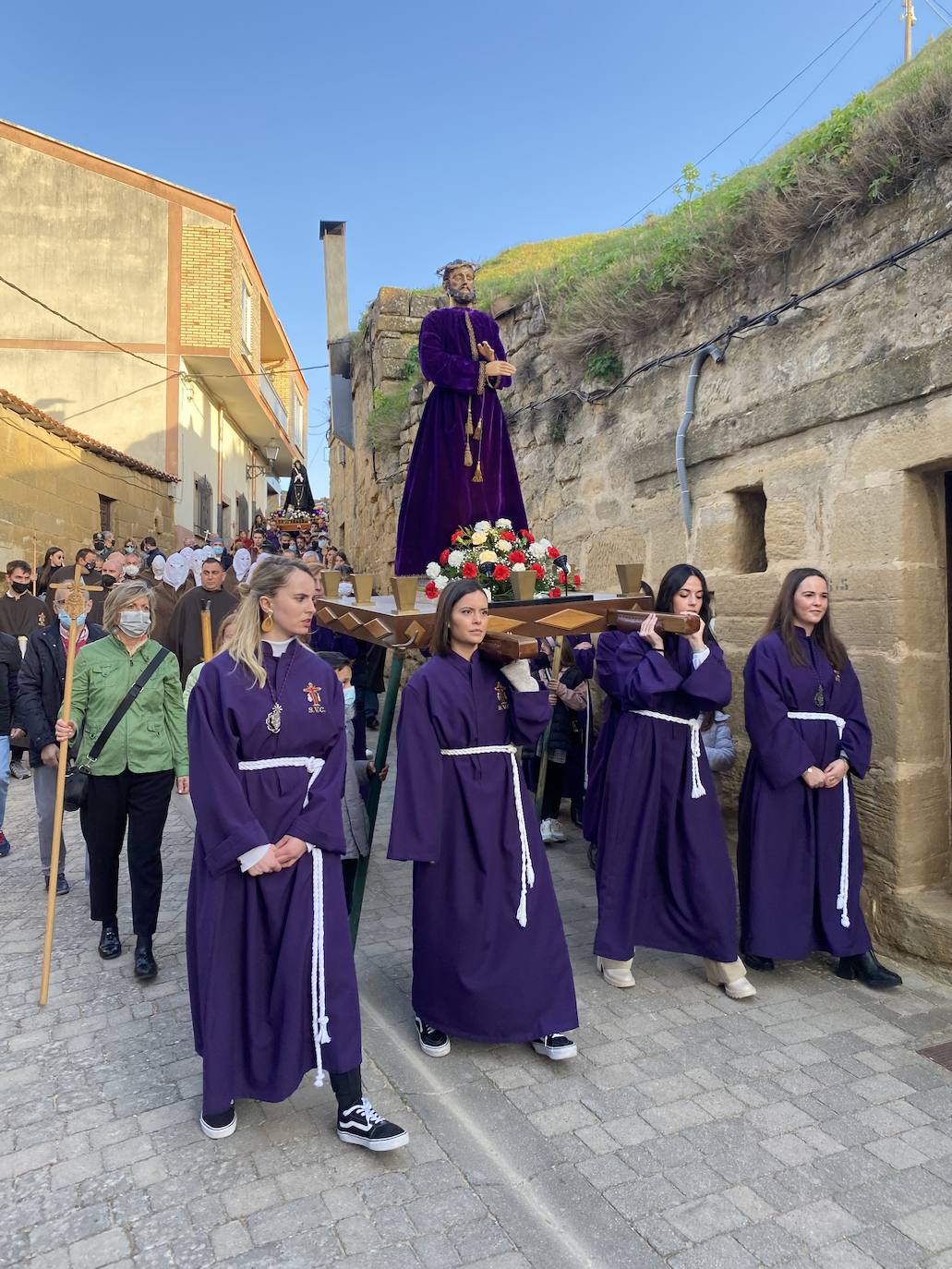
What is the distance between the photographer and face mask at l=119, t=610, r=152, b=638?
14.3ft

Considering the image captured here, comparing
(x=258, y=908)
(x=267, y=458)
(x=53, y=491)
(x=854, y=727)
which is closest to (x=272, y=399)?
(x=267, y=458)

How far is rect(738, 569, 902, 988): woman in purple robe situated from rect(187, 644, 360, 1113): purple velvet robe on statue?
6.98ft

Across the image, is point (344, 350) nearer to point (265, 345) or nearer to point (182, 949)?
point (182, 949)

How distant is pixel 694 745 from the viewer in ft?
13.9

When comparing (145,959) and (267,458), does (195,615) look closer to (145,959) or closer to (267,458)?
(145,959)

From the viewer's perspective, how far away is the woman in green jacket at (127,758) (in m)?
4.28

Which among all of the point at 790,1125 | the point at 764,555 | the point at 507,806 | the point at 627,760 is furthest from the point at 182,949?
the point at 764,555

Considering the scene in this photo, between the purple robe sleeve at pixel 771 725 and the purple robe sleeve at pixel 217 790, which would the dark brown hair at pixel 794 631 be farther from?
the purple robe sleeve at pixel 217 790

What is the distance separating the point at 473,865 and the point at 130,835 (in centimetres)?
184

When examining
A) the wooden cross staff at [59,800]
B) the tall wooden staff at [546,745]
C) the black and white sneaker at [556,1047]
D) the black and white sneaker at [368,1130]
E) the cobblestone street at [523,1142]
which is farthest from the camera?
the tall wooden staff at [546,745]

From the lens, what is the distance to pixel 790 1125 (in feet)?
9.87

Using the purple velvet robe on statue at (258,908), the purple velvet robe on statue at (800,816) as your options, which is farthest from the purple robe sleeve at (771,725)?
the purple velvet robe on statue at (258,908)

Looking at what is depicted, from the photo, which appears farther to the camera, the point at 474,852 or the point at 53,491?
the point at 53,491

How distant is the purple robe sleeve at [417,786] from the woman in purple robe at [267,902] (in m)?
0.44
